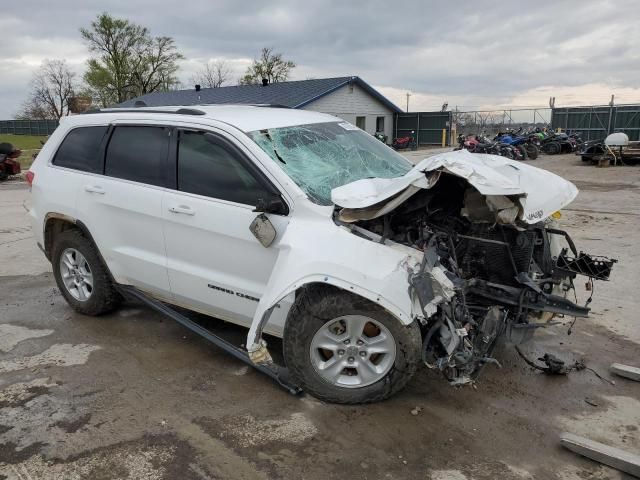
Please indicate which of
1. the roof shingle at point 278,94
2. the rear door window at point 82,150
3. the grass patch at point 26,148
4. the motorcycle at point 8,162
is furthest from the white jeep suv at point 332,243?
the roof shingle at point 278,94

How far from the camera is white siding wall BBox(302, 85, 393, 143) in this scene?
96.1 feet

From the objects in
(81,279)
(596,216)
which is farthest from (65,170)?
(596,216)

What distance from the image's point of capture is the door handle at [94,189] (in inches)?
168

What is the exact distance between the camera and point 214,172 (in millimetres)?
3668

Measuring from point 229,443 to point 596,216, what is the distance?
8.92m

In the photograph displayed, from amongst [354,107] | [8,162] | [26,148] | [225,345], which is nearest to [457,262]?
[225,345]

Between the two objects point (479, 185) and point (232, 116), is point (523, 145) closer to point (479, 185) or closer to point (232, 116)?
point (232, 116)

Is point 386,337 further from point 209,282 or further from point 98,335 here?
point 98,335

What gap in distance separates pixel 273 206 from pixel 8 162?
17.9m

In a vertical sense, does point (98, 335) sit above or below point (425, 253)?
below

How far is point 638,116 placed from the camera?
2542 cm

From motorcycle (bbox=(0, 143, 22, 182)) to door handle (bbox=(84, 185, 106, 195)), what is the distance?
52.1ft

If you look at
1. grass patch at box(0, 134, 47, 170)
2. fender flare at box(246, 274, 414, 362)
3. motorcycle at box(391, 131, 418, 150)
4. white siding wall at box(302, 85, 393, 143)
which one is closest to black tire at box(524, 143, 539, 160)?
white siding wall at box(302, 85, 393, 143)

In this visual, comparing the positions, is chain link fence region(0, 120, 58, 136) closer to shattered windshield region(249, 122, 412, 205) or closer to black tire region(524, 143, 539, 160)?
black tire region(524, 143, 539, 160)
